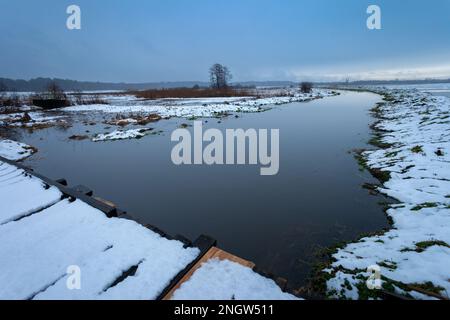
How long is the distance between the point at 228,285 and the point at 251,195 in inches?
163

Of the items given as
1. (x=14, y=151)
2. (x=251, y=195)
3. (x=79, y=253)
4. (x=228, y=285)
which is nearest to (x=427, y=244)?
(x=228, y=285)

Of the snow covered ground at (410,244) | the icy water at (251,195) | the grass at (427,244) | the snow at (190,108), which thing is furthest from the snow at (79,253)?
the snow at (190,108)

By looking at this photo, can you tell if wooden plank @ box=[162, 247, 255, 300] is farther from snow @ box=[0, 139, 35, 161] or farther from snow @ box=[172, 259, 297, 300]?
snow @ box=[0, 139, 35, 161]

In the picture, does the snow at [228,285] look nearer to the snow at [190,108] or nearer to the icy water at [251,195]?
the icy water at [251,195]

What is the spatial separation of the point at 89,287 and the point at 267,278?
2416mm

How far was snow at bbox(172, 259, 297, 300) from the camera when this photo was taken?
285cm

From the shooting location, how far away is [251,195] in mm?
7039

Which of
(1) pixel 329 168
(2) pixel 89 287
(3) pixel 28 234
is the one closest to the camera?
(2) pixel 89 287

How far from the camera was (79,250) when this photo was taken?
374 centimetres

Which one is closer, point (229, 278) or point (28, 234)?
point (229, 278)

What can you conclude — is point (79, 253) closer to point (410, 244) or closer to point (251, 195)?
point (251, 195)

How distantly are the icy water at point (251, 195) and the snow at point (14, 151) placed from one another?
785 mm
